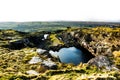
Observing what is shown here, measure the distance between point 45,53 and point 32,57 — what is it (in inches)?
887

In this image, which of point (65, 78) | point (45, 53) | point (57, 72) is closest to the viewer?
point (65, 78)

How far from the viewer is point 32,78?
73188mm

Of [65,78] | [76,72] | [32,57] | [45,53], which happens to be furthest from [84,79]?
[45,53]

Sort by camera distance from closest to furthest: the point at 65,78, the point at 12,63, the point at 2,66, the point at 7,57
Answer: the point at 65,78 < the point at 2,66 < the point at 12,63 < the point at 7,57

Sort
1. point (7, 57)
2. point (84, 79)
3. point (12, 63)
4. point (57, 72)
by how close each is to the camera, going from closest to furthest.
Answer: point (84, 79) < point (57, 72) < point (12, 63) < point (7, 57)

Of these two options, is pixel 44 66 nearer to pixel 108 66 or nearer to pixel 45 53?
pixel 108 66

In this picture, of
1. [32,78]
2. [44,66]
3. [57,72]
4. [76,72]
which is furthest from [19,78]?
[44,66]

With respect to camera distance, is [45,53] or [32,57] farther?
[45,53]

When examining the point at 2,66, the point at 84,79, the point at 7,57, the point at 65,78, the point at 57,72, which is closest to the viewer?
the point at 84,79

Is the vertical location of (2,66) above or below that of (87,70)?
below

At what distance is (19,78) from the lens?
2832 inches

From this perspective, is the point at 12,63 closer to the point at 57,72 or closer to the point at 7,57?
the point at 7,57

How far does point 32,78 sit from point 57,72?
8654mm

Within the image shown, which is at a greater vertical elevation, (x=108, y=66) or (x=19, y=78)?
(x=19, y=78)
